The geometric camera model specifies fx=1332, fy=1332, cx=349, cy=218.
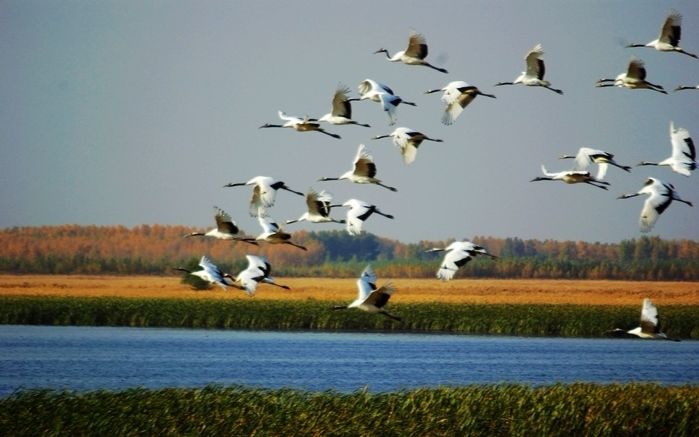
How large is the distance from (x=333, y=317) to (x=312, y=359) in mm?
13173

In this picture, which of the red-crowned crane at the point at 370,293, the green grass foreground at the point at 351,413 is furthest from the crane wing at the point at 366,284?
the green grass foreground at the point at 351,413

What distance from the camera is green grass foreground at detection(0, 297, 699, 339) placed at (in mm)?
54594

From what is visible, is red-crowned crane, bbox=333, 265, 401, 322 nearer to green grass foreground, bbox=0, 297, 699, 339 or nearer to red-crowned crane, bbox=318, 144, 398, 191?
red-crowned crane, bbox=318, 144, 398, 191

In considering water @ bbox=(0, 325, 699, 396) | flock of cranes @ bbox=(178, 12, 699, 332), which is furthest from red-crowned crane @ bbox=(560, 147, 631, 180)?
water @ bbox=(0, 325, 699, 396)

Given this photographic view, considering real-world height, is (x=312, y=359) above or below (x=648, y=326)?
below

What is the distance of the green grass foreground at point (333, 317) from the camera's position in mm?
54594

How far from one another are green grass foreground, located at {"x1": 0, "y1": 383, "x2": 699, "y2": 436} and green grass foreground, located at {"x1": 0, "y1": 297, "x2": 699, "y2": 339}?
98.5 feet

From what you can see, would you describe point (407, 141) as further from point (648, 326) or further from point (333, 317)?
point (333, 317)

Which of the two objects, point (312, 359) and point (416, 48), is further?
point (312, 359)

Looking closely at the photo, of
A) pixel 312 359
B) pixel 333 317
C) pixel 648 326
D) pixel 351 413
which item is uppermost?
pixel 648 326

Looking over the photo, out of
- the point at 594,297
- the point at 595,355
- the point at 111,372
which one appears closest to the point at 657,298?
the point at 594,297

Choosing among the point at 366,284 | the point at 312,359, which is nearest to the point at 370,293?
the point at 366,284

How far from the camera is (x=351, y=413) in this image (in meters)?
21.5

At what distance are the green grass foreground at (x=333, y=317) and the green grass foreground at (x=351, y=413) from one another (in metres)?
30.0
